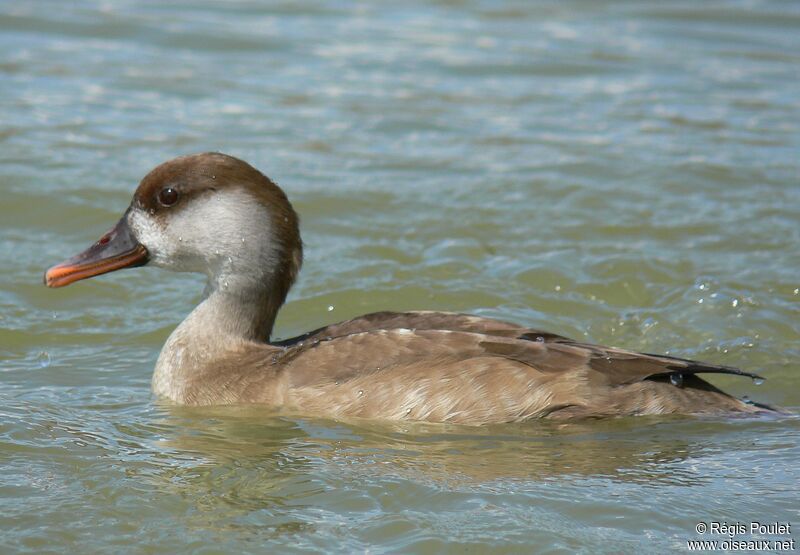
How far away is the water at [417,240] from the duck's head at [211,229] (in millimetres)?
789

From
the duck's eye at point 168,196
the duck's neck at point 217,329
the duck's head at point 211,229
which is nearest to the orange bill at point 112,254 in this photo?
the duck's head at point 211,229

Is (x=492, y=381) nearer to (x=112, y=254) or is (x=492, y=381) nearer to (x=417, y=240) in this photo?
(x=112, y=254)

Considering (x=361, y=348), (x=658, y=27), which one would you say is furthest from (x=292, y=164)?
(x=658, y=27)

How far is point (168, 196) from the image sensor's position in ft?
26.1

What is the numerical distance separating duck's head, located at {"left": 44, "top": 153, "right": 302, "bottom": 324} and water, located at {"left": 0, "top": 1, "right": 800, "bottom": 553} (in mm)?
789

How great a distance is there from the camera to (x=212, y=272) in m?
8.12

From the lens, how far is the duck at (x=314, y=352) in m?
7.30

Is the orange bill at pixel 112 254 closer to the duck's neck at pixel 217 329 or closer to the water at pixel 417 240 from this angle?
the duck's neck at pixel 217 329

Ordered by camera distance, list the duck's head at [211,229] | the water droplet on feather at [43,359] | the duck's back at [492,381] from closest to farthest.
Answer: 1. the duck's back at [492,381]
2. the duck's head at [211,229]
3. the water droplet on feather at [43,359]

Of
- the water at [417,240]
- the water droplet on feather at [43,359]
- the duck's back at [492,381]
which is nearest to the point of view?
the water at [417,240]

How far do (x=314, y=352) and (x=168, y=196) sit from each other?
1307 millimetres

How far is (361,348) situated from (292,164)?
507 centimetres

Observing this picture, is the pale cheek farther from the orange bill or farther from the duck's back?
the duck's back

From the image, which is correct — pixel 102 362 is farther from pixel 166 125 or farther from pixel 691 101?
pixel 691 101
